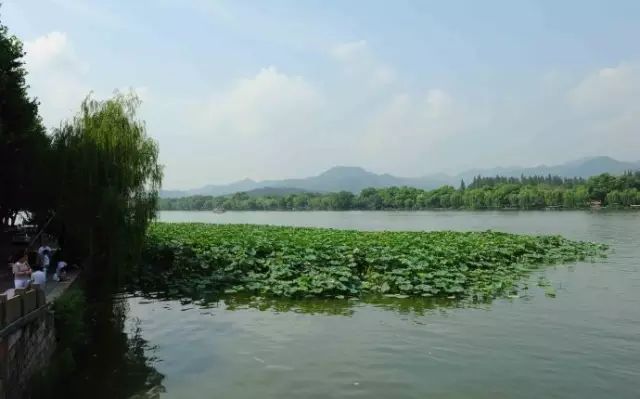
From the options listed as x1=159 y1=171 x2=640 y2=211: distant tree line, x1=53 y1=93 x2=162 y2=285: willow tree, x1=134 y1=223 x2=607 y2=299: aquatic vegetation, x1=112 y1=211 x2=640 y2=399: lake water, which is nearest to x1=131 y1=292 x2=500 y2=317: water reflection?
x1=112 y1=211 x2=640 y2=399: lake water

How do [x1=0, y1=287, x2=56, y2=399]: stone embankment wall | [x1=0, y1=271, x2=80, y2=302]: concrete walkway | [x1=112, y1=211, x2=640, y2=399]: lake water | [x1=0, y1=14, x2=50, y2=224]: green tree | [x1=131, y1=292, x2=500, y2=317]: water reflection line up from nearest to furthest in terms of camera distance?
[x1=0, y1=287, x2=56, y2=399]: stone embankment wall < [x1=112, y1=211, x2=640, y2=399]: lake water < [x1=0, y1=271, x2=80, y2=302]: concrete walkway < [x1=131, y1=292, x2=500, y2=317]: water reflection < [x1=0, y1=14, x2=50, y2=224]: green tree

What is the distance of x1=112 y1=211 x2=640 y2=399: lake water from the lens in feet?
33.1

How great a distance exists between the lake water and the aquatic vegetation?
1.29 m

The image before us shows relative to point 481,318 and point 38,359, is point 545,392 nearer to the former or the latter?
point 481,318

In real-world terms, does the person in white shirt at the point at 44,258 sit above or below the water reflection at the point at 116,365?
above

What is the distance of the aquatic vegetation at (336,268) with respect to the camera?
1842cm

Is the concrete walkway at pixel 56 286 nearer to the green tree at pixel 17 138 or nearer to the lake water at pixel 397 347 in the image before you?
the lake water at pixel 397 347

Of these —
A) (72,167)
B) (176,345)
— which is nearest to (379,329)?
(176,345)

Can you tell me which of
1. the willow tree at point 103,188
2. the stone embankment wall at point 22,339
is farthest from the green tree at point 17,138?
the stone embankment wall at point 22,339

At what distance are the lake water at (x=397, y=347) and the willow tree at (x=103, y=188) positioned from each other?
2.30 m

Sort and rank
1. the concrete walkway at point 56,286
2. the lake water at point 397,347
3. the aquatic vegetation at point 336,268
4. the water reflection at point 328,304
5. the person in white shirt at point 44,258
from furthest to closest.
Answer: the aquatic vegetation at point 336,268
the person in white shirt at point 44,258
the water reflection at point 328,304
the concrete walkway at point 56,286
the lake water at point 397,347

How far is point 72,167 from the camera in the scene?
58.5 feet

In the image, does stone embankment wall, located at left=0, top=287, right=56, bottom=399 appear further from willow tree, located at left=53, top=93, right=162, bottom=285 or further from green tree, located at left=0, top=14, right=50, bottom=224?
green tree, located at left=0, top=14, right=50, bottom=224

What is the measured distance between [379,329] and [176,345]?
5209mm
